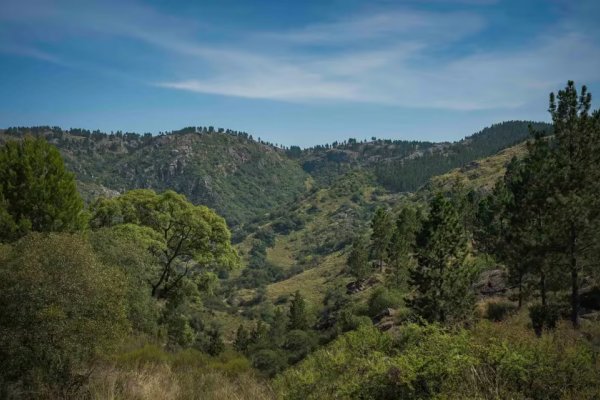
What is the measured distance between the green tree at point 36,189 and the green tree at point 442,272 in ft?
92.7

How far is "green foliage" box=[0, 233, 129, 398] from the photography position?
32.7 feet

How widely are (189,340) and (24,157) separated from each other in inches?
729

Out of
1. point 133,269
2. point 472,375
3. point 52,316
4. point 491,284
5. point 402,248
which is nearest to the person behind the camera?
point 472,375

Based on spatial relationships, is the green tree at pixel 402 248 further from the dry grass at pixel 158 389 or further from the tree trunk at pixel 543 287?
the dry grass at pixel 158 389

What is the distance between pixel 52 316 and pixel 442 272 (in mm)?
30659

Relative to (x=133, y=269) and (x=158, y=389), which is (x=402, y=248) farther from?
(x=158, y=389)

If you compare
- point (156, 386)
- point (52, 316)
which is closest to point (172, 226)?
point (52, 316)

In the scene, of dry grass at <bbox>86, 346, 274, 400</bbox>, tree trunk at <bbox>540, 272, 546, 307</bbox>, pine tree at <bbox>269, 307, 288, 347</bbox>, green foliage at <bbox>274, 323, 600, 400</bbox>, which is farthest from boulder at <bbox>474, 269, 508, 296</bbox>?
dry grass at <bbox>86, 346, 274, 400</bbox>

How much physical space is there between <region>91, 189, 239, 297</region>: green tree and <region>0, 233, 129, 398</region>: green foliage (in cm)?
2164

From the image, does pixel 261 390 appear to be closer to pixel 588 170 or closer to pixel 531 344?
pixel 531 344

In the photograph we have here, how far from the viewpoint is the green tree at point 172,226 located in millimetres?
34219

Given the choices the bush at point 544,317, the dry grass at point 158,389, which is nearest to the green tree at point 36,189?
the dry grass at point 158,389

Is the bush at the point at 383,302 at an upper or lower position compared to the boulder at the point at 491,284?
lower

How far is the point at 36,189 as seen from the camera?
3034 cm
